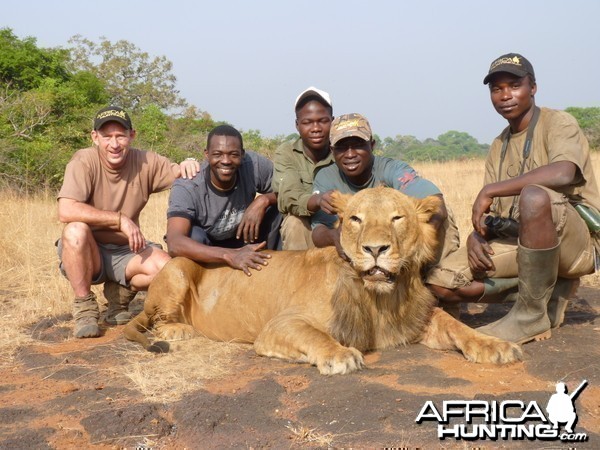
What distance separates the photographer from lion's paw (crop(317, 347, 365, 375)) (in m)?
3.94

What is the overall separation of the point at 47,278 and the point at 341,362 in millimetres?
4634

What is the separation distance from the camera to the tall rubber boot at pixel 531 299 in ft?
14.2

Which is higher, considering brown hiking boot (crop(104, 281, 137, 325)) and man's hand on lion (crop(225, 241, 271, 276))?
man's hand on lion (crop(225, 241, 271, 276))

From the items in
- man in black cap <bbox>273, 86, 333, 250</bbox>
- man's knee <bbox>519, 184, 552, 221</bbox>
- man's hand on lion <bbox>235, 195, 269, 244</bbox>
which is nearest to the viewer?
man's knee <bbox>519, 184, 552, 221</bbox>

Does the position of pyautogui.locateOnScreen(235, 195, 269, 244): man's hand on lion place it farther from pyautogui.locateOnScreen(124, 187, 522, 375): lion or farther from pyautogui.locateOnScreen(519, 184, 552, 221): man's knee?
pyautogui.locateOnScreen(519, 184, 552, 221): man's knee

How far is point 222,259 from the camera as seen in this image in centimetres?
527

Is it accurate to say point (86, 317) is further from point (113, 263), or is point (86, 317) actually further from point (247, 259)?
point (247, 259)

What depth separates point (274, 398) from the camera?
363 centimetres

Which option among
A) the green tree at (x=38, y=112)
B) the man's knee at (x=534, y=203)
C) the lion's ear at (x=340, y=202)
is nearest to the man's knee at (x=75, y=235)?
the lion's ear at (x=340, y=202)

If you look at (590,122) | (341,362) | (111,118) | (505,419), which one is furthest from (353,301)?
(590,122)

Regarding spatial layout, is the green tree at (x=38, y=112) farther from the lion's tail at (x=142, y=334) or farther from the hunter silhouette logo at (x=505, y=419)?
the hunter silhouette logo at (x=505, y=419)

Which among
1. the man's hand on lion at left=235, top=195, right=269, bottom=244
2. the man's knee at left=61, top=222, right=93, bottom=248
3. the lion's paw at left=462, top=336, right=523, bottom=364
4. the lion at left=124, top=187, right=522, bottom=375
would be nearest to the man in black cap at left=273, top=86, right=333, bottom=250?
the man's hand on lion at left=235, top=195, right=269, bottom=244

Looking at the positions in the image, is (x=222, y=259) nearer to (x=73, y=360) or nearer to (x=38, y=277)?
(x=73, y=360)

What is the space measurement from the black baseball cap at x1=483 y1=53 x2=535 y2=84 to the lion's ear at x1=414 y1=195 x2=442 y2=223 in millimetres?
1002
